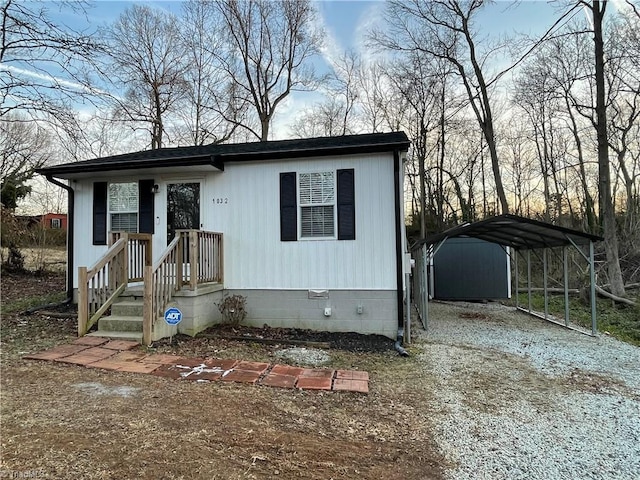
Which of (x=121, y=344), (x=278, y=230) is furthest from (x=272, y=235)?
(x=121, y=344)

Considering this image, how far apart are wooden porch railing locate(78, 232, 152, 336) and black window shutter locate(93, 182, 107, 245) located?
1.13 m

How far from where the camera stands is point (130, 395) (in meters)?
3.41

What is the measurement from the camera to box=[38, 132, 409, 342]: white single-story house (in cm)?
608

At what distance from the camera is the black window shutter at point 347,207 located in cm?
636

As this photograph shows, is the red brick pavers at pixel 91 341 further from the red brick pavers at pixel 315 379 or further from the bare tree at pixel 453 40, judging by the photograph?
the bare tree at pixel 453 40

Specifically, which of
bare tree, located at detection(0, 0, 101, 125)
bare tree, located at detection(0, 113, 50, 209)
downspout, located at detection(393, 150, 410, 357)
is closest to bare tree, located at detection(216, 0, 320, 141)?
bare tree, located at detection(0, 113, 50, 209)

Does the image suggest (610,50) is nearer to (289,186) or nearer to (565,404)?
(289,186)

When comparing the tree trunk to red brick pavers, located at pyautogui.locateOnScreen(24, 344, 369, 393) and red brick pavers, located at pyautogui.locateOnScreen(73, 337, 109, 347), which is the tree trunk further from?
red brick pavers, located at pyautogui.locateOnScreen(73, 337, 109, 347)

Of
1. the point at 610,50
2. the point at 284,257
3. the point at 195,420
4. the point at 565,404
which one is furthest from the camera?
the point at 610,50

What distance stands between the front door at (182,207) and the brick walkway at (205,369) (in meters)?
2.68

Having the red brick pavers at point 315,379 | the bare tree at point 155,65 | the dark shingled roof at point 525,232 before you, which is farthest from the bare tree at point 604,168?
the bare tree at point 155,65

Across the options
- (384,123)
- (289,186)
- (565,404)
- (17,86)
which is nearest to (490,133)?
(384,123)

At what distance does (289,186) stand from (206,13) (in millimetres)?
15075

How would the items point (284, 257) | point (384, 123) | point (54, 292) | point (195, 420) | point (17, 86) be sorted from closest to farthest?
point (195, 420) < point (17, 86) < point (284, 257) < point (54, 292) < point (384, 123)
